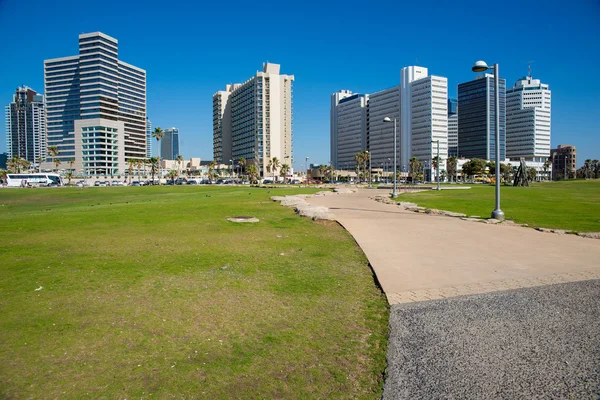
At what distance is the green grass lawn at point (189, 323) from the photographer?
3996 millimetres

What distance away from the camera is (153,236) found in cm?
1288

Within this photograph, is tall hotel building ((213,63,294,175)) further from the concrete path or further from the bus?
the concrete path

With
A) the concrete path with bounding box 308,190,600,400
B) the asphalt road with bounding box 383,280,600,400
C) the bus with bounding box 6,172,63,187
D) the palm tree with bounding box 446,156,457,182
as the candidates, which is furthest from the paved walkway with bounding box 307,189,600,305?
the palm tree with bounding box 446,156,457,182

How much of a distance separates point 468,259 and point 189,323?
23.8ft

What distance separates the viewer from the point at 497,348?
4672 mm

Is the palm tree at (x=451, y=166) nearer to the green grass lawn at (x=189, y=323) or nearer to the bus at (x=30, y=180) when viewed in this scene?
the bus at (x=30, y=180)

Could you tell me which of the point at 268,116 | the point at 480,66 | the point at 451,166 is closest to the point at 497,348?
the point at 480,66

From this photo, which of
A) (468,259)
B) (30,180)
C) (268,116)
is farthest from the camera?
(268,116)

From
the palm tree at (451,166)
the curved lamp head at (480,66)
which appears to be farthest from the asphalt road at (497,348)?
the palm tree at (451,166)

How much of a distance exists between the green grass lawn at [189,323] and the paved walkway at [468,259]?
77 cm

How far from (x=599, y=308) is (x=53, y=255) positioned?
11.9 m

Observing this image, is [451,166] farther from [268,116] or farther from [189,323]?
[189,323]

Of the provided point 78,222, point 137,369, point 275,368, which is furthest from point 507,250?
point 78,222

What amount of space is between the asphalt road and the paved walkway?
2.49 feet
